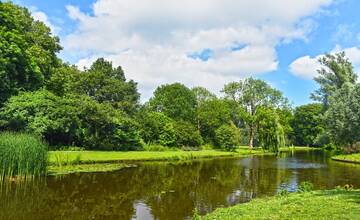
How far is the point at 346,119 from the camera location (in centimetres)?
5441

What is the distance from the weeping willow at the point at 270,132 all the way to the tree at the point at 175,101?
16.3 m

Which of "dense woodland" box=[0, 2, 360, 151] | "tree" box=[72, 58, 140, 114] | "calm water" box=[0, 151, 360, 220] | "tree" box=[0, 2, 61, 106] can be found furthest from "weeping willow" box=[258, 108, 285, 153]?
"tree" box=[0, 2, 61, 106]

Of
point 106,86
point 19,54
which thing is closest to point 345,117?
point 106,86

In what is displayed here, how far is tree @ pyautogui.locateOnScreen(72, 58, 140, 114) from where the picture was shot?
5984 centimetres

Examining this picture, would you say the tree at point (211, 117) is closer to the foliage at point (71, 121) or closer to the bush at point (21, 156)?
the foliage at point (71, 121)

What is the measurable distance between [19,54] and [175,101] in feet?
150

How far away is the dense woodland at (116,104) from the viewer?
43.8 m

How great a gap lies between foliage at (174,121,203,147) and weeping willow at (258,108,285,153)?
13.1 metres

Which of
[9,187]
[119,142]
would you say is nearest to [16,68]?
[119,142]

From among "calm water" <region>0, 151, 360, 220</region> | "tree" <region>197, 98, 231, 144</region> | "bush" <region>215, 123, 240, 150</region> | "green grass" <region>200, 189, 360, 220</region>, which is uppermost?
"tree" <region>197, 98, 231, 144</region>

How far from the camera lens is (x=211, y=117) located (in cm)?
8288

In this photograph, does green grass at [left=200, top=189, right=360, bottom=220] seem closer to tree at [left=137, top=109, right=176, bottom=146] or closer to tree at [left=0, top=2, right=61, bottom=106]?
tree at [left=0, top=2, right=61, bottom=106]

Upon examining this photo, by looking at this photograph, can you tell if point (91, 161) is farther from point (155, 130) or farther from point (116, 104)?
point (155, 130)

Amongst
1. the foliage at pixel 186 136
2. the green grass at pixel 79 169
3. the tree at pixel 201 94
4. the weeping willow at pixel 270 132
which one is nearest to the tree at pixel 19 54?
the green grass at pixel 79 169
